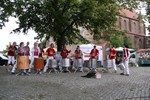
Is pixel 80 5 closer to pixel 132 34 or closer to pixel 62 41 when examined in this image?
pixel 62 41

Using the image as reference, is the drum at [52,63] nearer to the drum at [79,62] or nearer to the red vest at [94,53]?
the drum at [79,62]

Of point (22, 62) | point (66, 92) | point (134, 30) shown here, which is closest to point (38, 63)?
point (22, 62)

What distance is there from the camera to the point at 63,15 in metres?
30.1

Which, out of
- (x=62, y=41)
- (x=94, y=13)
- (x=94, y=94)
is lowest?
(x=94, y=94)

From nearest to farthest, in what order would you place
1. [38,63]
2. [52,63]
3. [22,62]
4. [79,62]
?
[22,62]
[38,63]
[52,63]
[79,62]

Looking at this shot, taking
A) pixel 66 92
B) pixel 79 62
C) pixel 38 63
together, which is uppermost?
pixel 79 62

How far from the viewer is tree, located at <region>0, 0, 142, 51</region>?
28797 millimetres

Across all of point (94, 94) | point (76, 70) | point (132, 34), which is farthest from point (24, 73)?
point (132, 34)

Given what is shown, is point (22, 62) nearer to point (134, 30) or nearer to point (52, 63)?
point (52, 63)

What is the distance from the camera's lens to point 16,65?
71.2 ft

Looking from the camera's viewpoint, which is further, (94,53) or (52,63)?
(94,53)

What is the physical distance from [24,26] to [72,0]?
15.0ft

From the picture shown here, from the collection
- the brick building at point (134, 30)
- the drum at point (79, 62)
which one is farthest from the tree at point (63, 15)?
the brick building at point (134, 30)

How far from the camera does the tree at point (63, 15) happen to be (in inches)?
1134
